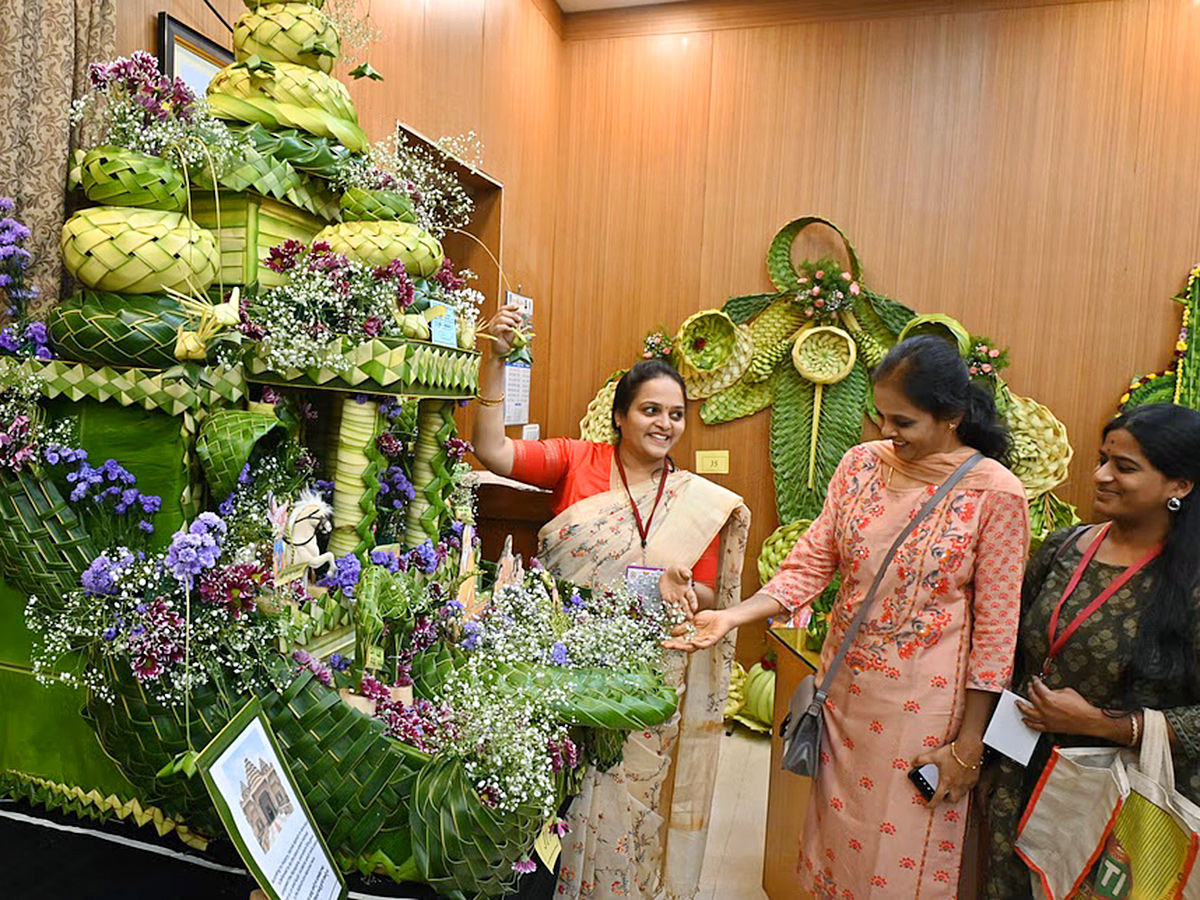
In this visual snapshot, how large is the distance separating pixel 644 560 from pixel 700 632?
312 mm

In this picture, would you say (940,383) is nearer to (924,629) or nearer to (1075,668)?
(924,629)

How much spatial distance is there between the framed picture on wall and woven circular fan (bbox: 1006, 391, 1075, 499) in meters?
3.40

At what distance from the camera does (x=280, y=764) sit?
1.11 meters

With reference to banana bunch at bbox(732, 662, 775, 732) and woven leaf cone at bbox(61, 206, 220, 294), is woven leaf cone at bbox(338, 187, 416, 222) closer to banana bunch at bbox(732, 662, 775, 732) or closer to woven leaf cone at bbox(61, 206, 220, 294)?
woven leaf cone at bbox(61, 206, 220, 294)

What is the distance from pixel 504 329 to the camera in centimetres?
201

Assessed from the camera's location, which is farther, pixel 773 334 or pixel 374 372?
pixel 773 334

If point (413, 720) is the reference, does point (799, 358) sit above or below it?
above

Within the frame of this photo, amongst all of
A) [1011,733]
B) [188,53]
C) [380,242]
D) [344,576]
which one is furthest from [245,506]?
[1011,733]

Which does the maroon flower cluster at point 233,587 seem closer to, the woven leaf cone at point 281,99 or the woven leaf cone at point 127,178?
the woven leaf cone at point 127,178

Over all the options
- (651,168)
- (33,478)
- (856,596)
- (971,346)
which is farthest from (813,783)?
(651,168)

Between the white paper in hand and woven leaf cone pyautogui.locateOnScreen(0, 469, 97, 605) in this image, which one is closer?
woven leaf cone pyautogui.locateOnScreen(0, 469, 97, 605)

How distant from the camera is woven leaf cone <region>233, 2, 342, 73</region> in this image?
1439 mm

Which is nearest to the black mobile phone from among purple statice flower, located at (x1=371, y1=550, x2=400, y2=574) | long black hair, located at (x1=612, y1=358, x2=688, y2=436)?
long black hair, located at (x1=612, y1=358, x2=688, y2=436)

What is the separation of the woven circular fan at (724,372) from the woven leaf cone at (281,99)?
9.56ft
